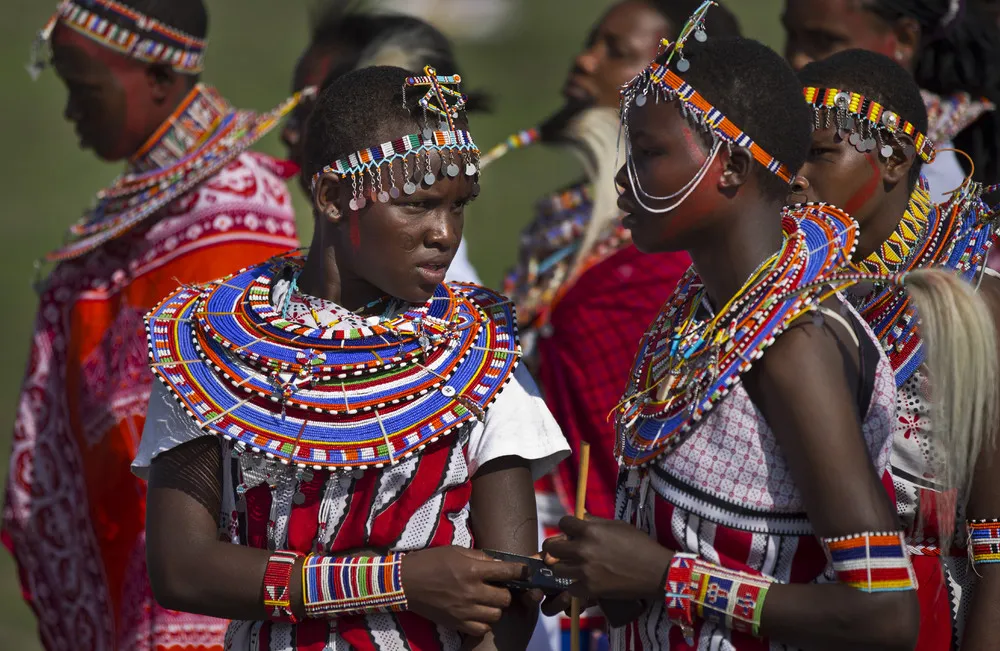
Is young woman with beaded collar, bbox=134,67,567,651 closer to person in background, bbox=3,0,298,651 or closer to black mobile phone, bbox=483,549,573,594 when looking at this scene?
black mobile phone, bbox=483,549,573,594

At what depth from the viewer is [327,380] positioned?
2.89 m

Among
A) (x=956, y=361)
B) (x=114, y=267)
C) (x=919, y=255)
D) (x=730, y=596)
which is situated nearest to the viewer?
(x=956, y=361)

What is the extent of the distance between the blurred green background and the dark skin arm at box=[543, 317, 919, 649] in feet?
20.5

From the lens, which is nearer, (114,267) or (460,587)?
(460,587)

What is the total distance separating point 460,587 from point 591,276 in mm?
2358

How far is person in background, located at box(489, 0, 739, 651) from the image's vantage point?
4777 mm

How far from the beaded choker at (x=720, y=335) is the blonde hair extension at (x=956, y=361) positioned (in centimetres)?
18

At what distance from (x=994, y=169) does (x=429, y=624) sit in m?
2.84

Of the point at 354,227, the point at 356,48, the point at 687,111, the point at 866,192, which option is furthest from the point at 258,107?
the point at 687,111

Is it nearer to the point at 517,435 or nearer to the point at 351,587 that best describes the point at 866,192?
the point at 517,435

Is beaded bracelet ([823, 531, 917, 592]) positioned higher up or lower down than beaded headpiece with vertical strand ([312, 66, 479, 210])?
lower down

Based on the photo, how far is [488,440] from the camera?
2.88m

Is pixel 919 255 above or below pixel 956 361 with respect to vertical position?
above

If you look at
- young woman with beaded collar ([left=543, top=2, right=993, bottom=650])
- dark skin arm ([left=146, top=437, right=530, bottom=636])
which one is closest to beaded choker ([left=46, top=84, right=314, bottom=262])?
dark skin arm ([left=146, top=437, right=530, bottom=636])
